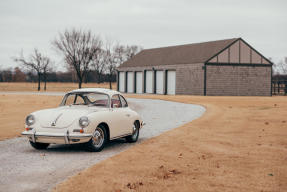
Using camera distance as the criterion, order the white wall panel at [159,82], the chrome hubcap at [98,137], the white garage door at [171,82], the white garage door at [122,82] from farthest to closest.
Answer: the white garage door at [122,82] < the white wall panel at [159,82] < the white garage door at [171,82] < the chrome hubcap at [98,137]

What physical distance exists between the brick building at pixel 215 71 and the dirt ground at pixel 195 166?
2961cm

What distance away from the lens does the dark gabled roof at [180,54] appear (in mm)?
41766

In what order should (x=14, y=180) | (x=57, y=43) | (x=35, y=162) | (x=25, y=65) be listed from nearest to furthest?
(x=14, y=180), (x=35, y=162), (x=57, y=43), (x=25, y=65)

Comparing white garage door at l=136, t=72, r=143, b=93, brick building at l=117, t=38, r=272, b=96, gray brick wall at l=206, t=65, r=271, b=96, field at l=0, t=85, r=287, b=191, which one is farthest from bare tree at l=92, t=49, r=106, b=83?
field at l=0, t=85, r=287, b=191

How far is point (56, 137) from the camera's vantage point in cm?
784

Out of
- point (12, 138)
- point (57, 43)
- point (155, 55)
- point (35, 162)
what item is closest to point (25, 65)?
point (57, 43)

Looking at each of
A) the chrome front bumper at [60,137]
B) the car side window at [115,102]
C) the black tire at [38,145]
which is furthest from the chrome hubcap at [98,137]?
the black tire at [38,145]

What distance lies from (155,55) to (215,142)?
4231 cm

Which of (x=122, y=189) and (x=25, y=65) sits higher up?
(x=25, y=65)

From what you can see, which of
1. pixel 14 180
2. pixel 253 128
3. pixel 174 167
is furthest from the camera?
pixel 253 128

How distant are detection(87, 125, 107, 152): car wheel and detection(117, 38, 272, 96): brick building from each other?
106 feet

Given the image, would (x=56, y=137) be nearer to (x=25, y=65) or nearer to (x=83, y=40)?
(x=83, y=40)

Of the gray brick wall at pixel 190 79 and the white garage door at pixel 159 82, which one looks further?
the white garage door at pixel 159 82

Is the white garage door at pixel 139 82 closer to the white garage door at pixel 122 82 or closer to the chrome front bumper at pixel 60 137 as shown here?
the white garage door at pixel 122 82
